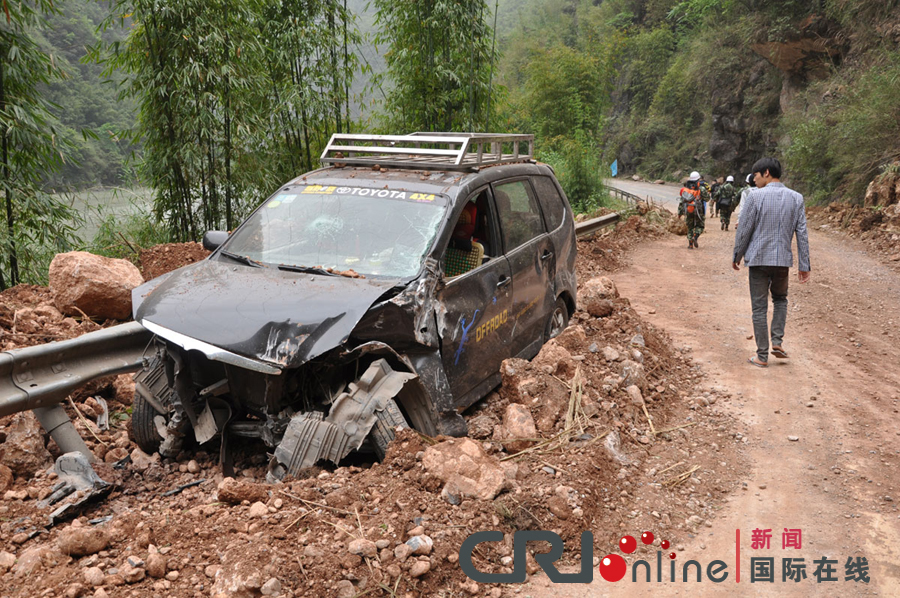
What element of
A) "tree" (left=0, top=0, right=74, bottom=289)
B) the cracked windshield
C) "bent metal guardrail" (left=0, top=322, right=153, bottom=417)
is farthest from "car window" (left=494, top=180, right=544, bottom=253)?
"tree" (left=0, top=0, right=74, bottom=289)

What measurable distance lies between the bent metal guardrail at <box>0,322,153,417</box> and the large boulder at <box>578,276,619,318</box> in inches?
167

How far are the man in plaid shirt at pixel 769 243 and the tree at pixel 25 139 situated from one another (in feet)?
21.1

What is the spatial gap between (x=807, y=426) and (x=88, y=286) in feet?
18.0

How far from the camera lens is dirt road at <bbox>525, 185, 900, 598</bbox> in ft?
11.1

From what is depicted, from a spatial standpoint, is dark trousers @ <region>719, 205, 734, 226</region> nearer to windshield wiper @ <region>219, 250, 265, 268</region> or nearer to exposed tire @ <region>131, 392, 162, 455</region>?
windshield wiper @ <region>219, 250, 265, 268</region>

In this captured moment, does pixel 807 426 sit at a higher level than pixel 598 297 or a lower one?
lower

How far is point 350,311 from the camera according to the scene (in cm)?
376

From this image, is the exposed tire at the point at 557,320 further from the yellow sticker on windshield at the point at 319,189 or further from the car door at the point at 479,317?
the yellow sticker on windshield at the point at 319,189

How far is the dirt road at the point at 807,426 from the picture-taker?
11.1 ft

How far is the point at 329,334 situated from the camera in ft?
11.9

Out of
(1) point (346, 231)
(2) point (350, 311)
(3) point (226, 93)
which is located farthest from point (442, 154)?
(3) point (226, 93)

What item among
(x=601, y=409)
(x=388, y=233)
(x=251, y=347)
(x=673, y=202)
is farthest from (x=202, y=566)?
(x=673, y=202)

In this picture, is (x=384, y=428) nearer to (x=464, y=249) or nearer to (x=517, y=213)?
(x=464, y=249)

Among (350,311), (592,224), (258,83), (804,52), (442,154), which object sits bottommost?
(350,311)
